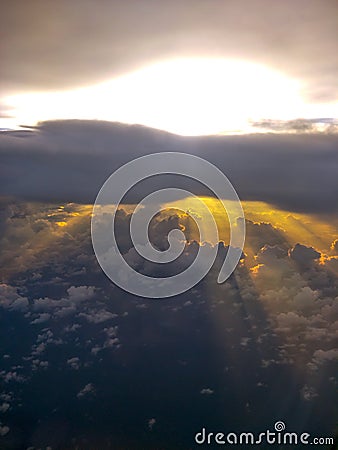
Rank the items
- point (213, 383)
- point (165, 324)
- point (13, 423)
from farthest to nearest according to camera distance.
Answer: point (165, 324)
point (213, 383)
point (13, 423)

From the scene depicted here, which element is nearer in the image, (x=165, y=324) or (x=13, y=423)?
(x=13, y=423)

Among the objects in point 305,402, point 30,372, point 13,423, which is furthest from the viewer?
point 30,372

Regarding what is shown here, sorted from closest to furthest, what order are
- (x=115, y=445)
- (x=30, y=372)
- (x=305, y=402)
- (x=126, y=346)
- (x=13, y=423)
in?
1. (x=115, y=445)
2. (x=13, y=423)
3. (x=305, y=402)
4. (x=30, y=372)
5. (x=126, y=346)

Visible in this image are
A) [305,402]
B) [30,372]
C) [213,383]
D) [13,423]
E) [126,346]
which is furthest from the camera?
[126,346]

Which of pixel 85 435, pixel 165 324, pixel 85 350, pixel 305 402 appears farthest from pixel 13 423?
pixel 305 402

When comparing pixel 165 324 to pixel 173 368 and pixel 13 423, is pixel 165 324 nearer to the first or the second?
pixel 173 368

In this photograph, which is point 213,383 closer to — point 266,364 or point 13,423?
point 266,364

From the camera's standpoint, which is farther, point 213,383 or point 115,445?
point 213,383

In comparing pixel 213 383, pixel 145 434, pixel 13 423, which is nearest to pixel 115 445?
pixel 145 434

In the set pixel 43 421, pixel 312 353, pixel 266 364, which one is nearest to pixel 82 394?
pixel 43 421
